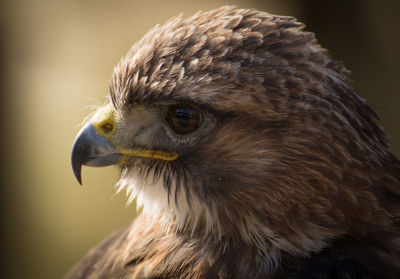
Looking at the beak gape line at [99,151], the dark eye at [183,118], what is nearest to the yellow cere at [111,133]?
the beak gape line at [99,151]

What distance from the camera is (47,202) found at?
20.9ft

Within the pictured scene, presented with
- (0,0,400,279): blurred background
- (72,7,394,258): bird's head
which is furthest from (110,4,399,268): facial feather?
(0,0,400,279): blurred background

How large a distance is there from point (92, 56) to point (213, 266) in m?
4.66

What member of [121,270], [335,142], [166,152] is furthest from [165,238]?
[335,142]

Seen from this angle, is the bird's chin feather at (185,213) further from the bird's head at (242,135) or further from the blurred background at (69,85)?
the blurred background at (69,85)

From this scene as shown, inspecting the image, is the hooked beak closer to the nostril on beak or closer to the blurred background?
the nostril on beak

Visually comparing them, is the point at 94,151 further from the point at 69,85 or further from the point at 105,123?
the point at 69,85

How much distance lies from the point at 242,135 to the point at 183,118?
10.3 inches

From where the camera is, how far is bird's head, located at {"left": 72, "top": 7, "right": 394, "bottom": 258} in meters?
1.94

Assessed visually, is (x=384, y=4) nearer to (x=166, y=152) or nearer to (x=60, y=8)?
(x=60, y=8)

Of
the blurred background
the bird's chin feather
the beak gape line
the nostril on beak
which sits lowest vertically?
the blurred background

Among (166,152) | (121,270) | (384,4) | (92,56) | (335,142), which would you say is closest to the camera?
(335,142)

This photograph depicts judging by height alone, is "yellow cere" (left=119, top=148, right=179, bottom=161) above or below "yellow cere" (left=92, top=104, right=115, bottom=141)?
below

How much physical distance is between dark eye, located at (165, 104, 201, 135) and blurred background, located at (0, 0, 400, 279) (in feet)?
12.9
